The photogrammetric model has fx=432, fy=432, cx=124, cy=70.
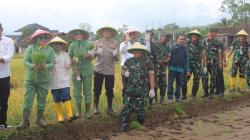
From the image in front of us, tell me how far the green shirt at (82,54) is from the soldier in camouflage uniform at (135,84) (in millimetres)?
746

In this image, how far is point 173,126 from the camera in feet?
31.0

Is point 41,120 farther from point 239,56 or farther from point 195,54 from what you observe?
point 239,56

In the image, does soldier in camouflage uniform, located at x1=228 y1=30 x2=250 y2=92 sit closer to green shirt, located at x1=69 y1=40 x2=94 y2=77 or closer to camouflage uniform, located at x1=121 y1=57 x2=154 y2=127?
camouflage uniform, located at x1=121 y1=57 x2=154 y2=127

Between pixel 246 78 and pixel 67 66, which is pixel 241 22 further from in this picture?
pixel 67 66

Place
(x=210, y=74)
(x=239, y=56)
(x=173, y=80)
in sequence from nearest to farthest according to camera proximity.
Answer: (x=173, y=80) → (x=210, y=74) → (x=239, y=56)

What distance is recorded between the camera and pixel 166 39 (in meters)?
10.2

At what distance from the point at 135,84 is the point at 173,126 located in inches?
56.7

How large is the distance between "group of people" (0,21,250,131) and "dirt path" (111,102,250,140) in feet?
1.60

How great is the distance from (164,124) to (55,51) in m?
3.09

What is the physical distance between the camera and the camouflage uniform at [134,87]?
8719mm

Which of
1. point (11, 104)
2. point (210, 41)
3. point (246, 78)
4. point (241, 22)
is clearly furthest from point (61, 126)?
point (241, 22)

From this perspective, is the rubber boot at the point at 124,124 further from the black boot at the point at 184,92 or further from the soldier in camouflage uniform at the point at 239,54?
the soldier in camouflage uniform at the point at 239,54

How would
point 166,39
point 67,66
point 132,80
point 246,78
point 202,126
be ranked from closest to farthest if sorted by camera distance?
1. point 67,66
2. point 132,80
3. point 202,126
4. point 166,39
5. point 246,78

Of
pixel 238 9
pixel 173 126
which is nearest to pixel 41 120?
pixel 173 126
